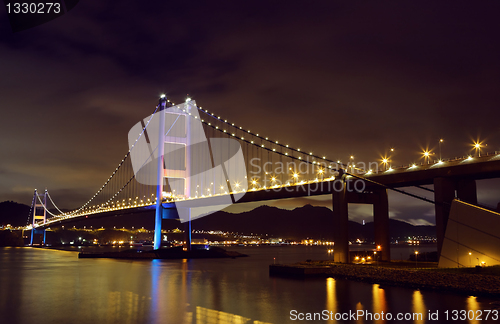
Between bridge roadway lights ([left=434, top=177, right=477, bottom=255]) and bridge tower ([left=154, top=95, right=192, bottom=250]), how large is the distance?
28.0 m

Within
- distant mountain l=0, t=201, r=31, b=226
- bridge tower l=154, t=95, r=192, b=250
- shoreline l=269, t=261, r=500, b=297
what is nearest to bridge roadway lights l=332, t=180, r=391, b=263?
shoreline l=269, t=261, r=500, b=297

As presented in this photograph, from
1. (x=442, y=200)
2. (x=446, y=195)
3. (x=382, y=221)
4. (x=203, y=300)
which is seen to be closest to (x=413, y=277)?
(x=442, y=200)

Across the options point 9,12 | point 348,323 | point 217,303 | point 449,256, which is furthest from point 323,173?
point 9,12

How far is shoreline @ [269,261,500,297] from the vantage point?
1788cm

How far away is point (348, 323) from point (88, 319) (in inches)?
322

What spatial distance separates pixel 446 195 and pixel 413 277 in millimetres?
6688

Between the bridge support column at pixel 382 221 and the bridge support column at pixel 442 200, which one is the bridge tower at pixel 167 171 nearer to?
the bridge support column at pixel 382 221

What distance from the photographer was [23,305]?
58.4 feet

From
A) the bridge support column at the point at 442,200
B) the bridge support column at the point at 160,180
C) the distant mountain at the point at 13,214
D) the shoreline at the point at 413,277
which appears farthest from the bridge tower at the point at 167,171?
the distant mountain at the point at 13,214

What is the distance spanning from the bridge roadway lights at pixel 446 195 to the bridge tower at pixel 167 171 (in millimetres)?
28032

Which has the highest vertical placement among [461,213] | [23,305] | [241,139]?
[241,139]

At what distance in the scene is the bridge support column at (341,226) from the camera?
29.3 meters

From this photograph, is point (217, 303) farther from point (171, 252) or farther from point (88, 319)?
point (171, 252)

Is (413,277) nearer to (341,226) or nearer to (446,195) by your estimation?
(446,195)
